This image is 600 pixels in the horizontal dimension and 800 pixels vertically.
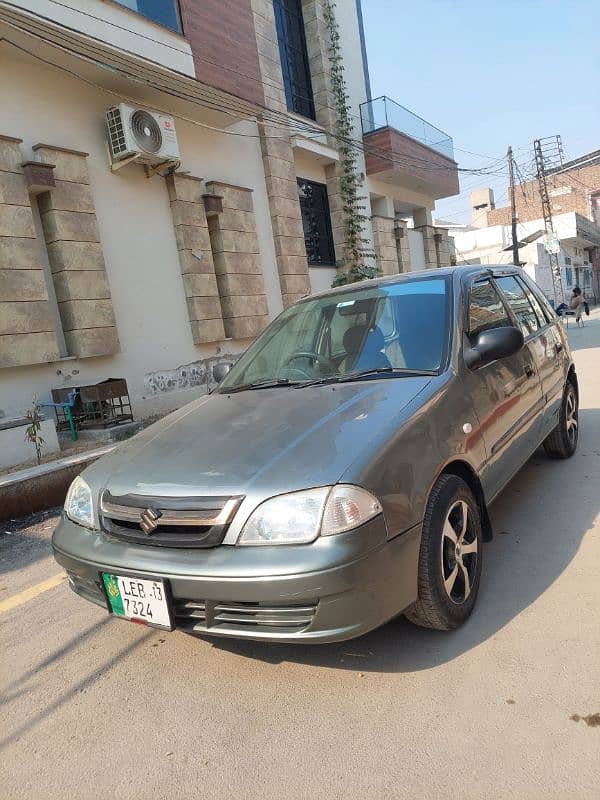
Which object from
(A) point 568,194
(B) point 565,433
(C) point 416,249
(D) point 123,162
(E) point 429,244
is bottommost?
(B) point 565,433

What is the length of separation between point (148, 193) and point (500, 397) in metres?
7.72

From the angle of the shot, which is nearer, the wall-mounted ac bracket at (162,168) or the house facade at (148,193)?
the house facade at (148,193)

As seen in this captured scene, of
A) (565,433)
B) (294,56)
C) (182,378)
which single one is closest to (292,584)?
(565,433)

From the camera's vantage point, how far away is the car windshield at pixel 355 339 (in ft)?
9.92

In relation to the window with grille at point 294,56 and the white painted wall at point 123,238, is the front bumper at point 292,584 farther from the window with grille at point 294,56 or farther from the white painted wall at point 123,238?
the window with grille at point 294,56

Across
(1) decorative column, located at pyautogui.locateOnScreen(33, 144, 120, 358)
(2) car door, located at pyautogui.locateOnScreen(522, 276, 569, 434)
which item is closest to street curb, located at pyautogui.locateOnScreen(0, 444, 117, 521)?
(1) decorative column, located at pyautogui.locateOnScreen(33, 144, 120, 358)

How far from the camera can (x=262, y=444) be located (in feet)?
7.77

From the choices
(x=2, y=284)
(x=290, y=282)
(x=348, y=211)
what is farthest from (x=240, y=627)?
(x=348, y=211)

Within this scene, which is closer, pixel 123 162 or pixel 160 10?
pixel 123 162

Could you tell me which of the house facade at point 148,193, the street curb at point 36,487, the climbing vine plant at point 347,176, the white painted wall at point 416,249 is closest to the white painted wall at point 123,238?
the house facade at point 148,193

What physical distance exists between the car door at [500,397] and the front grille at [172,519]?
53.8 inches

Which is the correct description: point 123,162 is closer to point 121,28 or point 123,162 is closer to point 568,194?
point 121,28

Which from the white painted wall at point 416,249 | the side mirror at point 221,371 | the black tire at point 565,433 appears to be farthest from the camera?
the white painted wall at point 416,249

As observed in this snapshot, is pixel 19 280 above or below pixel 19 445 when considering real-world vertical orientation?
above
